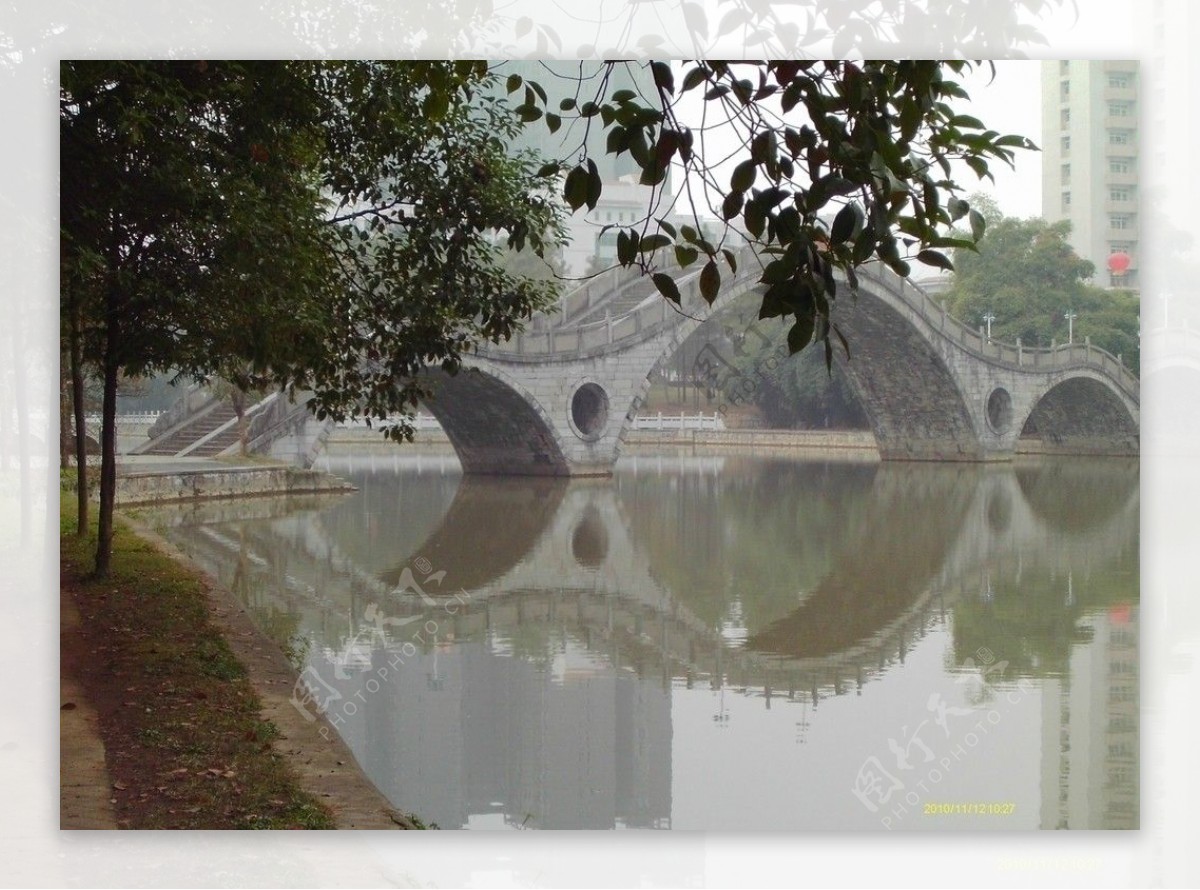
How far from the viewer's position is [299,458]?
319 inches

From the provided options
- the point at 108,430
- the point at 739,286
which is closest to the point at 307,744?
the point at 108,430

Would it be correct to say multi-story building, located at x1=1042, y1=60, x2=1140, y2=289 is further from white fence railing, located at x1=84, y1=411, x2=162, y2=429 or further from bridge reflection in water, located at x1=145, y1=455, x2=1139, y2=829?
white fence railing, located at x1=84, y1=411, x2=162, y2=429

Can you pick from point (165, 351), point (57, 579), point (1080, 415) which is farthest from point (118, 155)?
point (1080, 415)

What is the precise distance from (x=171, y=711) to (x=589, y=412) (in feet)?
30.6

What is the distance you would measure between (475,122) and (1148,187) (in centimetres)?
247

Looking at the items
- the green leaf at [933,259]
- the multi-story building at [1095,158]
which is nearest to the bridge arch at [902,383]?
the multi-story building at [1095,158]

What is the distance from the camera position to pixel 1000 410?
7488mm

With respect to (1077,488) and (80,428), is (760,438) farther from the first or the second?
(80,428)

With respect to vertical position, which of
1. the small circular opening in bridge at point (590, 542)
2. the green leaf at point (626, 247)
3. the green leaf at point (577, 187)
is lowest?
the small circular opening in bridge at point (590, 542)

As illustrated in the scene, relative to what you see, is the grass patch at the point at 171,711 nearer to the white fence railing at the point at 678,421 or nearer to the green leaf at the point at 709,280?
the green leaf at the point at 709,280

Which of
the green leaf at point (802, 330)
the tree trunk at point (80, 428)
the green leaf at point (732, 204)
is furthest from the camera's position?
the tree trunk at point (80, 428)

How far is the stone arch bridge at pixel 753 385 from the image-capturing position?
6.23 metres

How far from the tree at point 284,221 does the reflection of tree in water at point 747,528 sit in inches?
80.2

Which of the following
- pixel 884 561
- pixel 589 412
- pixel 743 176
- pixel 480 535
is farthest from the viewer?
pixel 589 412
